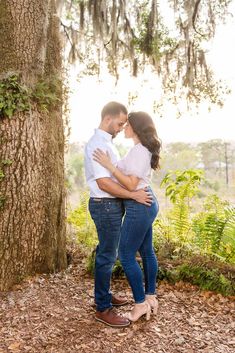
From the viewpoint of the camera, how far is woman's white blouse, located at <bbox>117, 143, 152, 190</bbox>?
3260mm

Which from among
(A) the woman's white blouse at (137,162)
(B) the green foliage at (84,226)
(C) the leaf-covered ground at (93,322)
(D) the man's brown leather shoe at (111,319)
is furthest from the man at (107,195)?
(B) the green foliage at (84,226)

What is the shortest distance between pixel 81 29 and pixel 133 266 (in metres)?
5.04

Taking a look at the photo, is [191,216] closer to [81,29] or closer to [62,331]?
[62,331]

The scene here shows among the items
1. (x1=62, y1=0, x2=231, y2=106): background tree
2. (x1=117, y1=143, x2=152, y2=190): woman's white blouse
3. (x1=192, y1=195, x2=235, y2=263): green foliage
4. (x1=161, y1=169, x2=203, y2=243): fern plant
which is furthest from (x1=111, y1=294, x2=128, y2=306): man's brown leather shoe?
(x1=62, y1=0, x2=231, y2=106): background tree

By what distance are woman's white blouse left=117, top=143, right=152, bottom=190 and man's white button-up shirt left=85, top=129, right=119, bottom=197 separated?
118 millimetres

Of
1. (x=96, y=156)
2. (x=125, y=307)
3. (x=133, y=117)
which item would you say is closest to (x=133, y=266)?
(x=125, y=307)

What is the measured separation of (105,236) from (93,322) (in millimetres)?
868

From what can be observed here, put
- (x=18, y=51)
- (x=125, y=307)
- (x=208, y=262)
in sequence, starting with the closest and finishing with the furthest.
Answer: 1. (x=125, y=307)
2. (x=18, y=51)
3. (x=208, y=262)

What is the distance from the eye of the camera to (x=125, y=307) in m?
3.91

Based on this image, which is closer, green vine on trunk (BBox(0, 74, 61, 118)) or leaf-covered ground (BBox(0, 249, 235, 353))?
leaf-covered ground (BBox(0, 249, 235, 353))

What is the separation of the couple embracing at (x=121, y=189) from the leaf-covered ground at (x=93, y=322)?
0.74 feet

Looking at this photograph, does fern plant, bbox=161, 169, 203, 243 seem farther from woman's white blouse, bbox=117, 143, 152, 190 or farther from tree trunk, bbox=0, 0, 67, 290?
woman's white blouse, bbox=117, 143, 152, 190

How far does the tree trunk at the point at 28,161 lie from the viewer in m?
4.10

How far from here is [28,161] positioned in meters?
4.18
